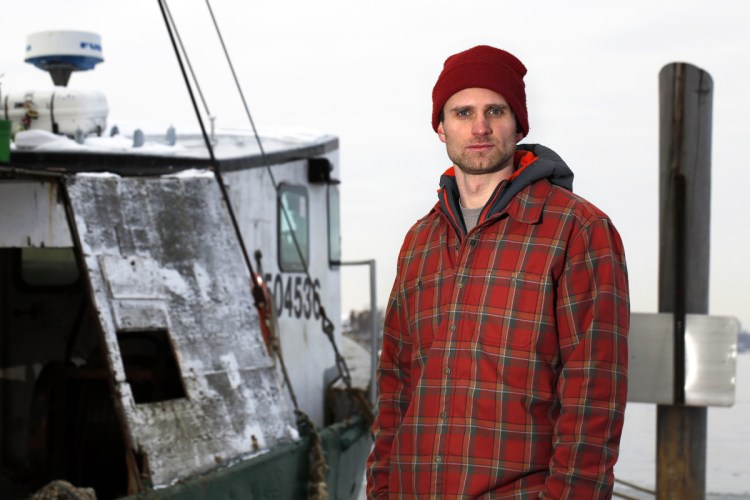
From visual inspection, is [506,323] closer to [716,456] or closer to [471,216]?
[471,216]

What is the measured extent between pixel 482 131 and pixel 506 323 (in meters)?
0.47

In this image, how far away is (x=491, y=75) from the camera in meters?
2.61

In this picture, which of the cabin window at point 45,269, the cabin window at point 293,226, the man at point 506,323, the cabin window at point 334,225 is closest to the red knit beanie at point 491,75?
the man at point 506,323

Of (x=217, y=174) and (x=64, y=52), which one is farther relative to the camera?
(x=64, y=52)

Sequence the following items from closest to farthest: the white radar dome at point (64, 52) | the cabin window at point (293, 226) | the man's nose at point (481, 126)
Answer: the man's nose at point (481, 126), the cabin window at point (293, 226), the white radar dome at point (64, 52)

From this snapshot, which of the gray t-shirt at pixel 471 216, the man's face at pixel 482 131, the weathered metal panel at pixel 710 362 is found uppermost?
the man's face at pixel 482 131

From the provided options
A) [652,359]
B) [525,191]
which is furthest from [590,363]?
[652,359]

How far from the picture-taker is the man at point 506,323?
94.8 inches

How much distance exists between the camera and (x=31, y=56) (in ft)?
30.5

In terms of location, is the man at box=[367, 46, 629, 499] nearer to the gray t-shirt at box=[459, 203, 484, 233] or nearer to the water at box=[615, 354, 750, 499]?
the gray t-shirt at box=[459, 203, 484, 233]

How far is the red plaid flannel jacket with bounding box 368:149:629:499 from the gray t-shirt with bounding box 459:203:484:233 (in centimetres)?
5

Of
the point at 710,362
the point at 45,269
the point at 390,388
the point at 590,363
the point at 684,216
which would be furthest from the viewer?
the point at 45,269

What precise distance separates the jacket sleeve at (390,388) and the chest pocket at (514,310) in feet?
1.13

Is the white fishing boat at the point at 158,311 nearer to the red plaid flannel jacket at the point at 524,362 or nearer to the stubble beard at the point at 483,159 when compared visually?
the red plaid flannel jacket at the point at 524,362
